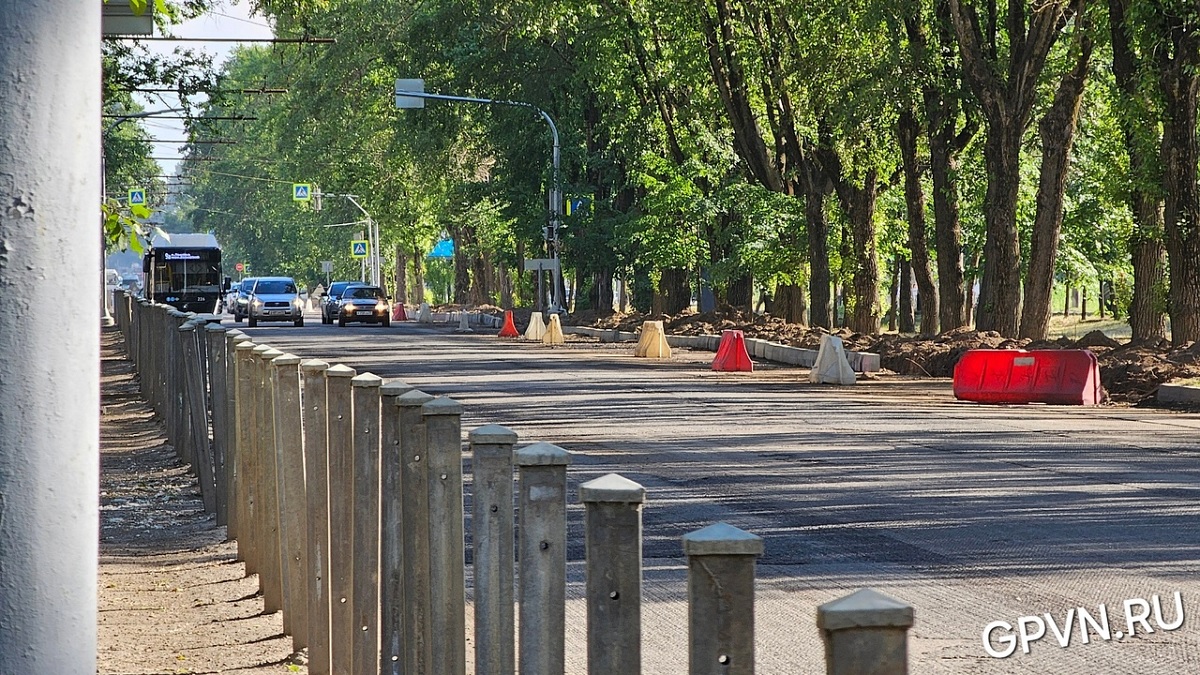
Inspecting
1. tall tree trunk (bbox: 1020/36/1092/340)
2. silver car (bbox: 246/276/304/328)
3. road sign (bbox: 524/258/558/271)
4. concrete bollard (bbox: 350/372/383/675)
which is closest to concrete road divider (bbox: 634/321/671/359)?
tall tree trunk (bbox: 1020/36/1092/340)

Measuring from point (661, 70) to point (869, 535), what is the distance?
34522mm

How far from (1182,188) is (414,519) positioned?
23.1 m

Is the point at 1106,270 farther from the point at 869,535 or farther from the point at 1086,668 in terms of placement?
the point at 1086,668

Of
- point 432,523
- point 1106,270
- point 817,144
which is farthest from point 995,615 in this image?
point 1106,270

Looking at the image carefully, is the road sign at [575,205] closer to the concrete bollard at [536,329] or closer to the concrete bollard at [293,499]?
the concrete bollard at [536,329]

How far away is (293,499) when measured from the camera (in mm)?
7332

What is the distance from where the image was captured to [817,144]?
1491 inches

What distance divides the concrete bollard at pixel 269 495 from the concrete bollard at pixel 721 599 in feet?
17.6

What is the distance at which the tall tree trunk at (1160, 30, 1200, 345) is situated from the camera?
84.5 feet

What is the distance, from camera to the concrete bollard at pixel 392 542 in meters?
5.43

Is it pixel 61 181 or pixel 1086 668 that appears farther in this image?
pixel 1086 668

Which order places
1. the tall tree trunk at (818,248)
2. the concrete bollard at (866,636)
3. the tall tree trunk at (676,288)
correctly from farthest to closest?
the tall tree trunk at (676,288) < the tall tree trunk at (818,248) < the concrete bollard at (866,636)

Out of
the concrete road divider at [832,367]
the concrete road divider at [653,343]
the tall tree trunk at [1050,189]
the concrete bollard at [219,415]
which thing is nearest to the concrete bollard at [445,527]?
the concrete bollard at [219,415]

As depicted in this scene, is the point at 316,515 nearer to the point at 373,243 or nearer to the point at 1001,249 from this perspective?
the point at 1001,249
